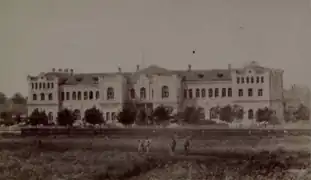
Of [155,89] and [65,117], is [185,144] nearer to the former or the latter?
[155,89]

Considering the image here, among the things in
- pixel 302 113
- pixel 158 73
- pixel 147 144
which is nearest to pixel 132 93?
pixel 158 73

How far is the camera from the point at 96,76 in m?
2.71

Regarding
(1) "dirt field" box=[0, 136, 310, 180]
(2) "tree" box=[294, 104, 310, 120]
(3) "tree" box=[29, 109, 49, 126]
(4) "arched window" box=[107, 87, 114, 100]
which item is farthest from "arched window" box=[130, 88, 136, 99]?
(2) "tree" box=[294, 104, 310, 120]

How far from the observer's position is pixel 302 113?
259 cm

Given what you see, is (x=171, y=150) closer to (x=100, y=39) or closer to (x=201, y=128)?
(x=201, y=128)

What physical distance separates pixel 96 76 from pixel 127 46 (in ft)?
0.77

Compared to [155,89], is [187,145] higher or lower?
lower

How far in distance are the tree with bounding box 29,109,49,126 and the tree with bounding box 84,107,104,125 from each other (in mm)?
224

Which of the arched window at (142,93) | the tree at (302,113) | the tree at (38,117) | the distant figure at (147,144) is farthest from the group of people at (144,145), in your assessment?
the tree at (302,113)

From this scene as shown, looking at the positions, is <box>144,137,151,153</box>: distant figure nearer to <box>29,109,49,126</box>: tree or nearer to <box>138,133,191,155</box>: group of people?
<box>138,133,191,155</box>: group of people

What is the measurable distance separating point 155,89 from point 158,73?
0.09 m

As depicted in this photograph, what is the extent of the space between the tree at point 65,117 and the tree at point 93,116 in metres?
0.08

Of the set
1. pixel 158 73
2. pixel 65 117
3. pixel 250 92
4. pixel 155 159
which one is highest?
pixel 158 73

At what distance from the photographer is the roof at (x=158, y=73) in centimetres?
262
